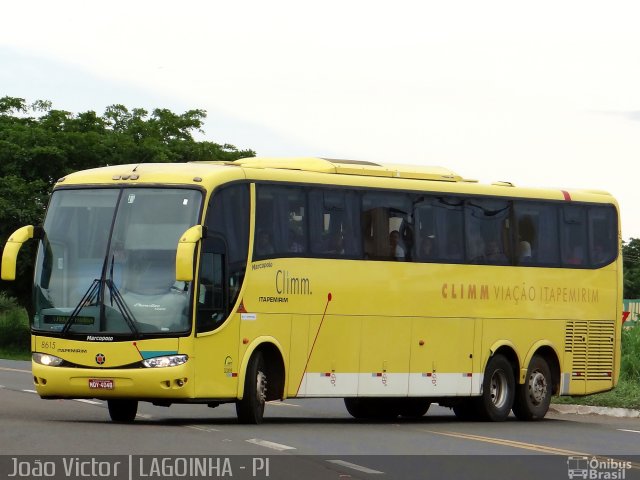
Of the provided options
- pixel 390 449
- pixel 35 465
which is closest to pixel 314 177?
pixel 390 449

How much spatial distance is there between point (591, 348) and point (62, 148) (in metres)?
37.7

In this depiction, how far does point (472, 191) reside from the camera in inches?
980

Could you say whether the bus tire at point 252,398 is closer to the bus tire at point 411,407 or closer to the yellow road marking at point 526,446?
the yellow road marking at point 526,446

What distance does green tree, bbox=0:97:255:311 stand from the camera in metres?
58.8

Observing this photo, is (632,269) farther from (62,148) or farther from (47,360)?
(47,360)

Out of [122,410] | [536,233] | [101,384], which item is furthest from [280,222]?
[536,233]

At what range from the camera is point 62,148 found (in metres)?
61.3

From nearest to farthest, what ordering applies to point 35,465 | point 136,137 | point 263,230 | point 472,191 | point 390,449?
point 35,465 < point 390,449 < point 263,230 < point 472,191 < point 136,137

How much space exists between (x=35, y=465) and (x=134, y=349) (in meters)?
6.14

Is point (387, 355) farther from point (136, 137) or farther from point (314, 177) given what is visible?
point (136, 137)

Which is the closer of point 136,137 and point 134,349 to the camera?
point 134,349

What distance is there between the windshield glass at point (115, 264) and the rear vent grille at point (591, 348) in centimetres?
853

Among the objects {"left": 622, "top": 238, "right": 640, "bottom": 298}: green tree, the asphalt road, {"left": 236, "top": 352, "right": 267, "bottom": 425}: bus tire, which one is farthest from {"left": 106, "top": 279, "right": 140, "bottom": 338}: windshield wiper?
{"left": 622, "top": 238, "right": 640, "bottom": 298}: green tree

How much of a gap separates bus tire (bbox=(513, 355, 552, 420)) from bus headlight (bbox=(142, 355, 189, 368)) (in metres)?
7.48
